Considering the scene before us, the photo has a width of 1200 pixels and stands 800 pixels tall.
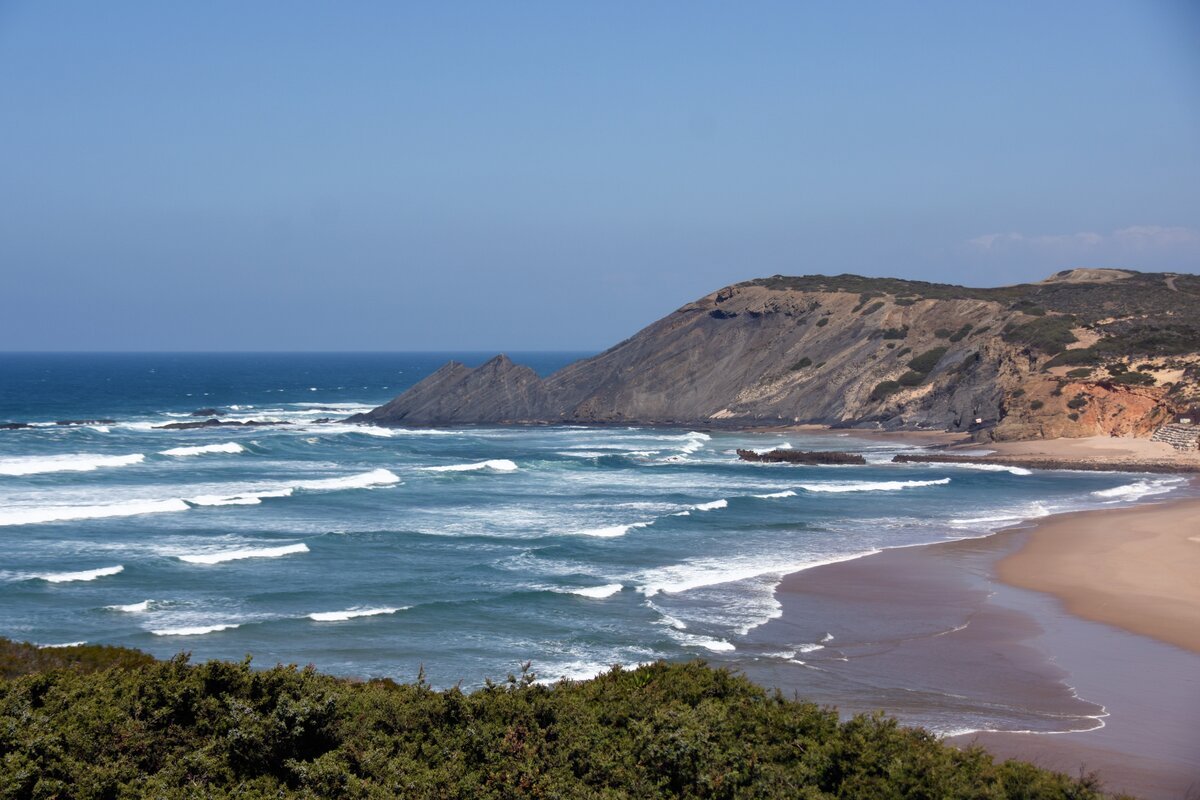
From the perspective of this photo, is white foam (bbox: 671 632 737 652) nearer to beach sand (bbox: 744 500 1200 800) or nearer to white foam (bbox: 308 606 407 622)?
beach sand (bbox: 744 500 1200 800)

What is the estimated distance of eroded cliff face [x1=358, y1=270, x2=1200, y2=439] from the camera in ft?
227

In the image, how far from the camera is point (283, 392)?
123062mm

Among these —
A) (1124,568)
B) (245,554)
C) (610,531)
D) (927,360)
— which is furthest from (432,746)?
(927,360)

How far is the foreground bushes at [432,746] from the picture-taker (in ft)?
35.5

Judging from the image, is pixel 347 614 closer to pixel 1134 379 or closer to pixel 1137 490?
pixel 1137 490

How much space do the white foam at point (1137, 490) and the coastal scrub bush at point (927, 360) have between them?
87.5ft

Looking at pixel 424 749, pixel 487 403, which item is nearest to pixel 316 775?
pixel 424 749

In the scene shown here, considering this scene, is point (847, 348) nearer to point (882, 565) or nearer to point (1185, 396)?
point (1185, 396)

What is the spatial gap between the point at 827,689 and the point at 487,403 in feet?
208

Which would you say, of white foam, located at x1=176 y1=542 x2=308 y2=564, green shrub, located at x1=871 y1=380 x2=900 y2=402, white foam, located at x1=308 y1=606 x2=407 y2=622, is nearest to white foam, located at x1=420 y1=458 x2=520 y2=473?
white foam, located at x1=176 y1=542 x2=308 y2=564

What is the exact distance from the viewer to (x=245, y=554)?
30.0 meters

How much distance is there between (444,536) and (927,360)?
50.0 m

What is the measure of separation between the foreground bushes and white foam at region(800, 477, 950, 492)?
33.3 meters

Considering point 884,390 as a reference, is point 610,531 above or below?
below
